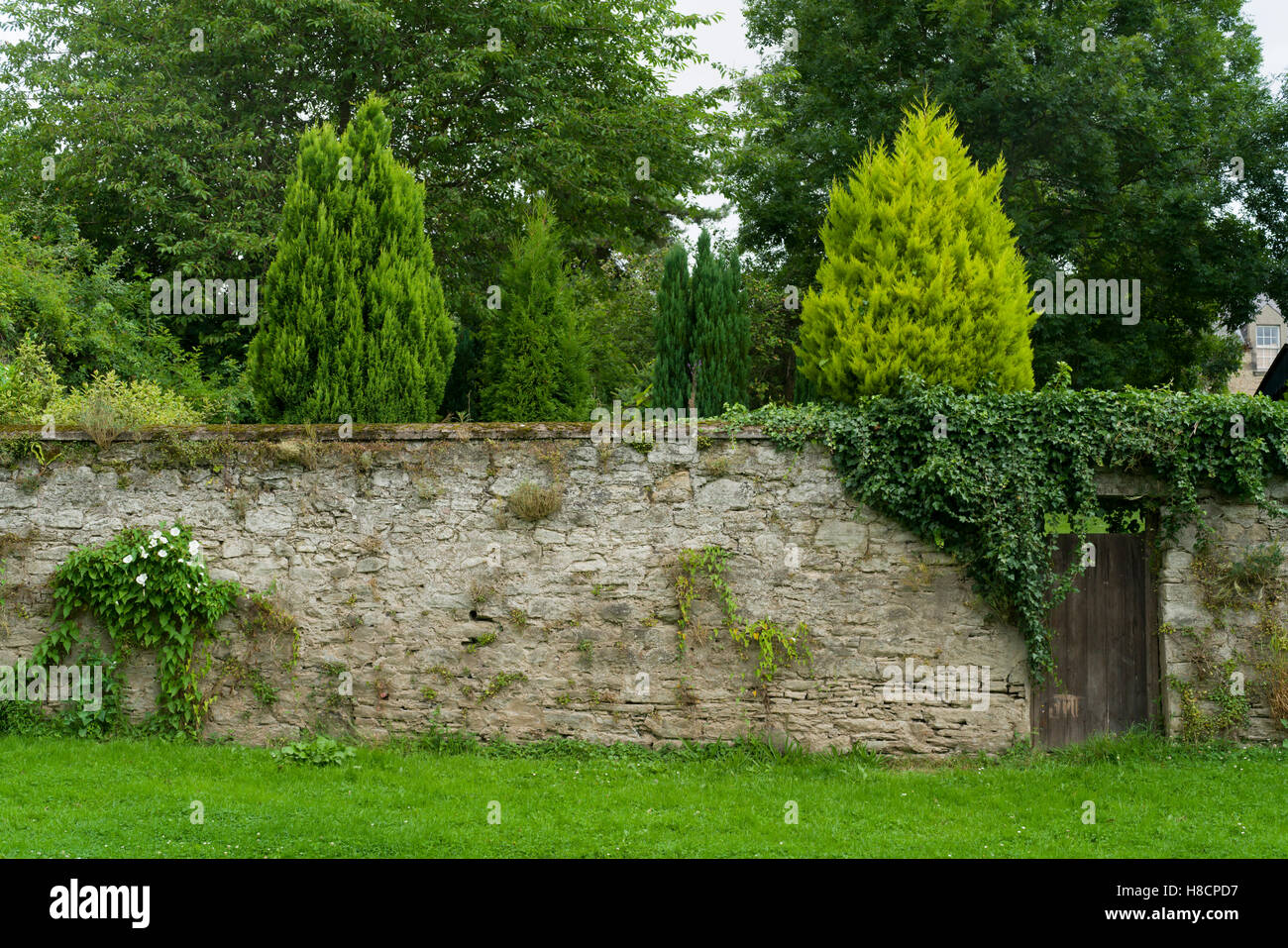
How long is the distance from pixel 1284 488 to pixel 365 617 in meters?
7.28

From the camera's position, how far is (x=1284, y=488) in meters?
7.79

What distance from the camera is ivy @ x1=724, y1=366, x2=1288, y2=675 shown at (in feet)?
24.6

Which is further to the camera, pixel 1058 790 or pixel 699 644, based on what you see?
pixel 699 644

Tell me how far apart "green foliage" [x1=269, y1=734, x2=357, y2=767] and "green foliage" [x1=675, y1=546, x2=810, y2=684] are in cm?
266

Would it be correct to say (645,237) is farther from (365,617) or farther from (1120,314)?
(365,617)

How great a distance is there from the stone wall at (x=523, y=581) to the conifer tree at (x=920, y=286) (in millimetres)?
1025

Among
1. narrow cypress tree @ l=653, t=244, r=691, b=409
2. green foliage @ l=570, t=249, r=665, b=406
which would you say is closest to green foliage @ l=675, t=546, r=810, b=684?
narrow cypress tree @ l=653, t=244, r=691, b=409

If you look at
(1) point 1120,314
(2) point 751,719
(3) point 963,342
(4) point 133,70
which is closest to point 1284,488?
(3) point 963,342

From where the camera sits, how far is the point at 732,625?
7715mm

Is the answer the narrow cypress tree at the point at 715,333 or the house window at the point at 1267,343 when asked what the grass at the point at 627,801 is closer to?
the narrow cypress tree at the point at 715,333

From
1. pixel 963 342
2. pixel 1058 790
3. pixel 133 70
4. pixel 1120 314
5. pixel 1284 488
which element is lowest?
pixel 1058 790
